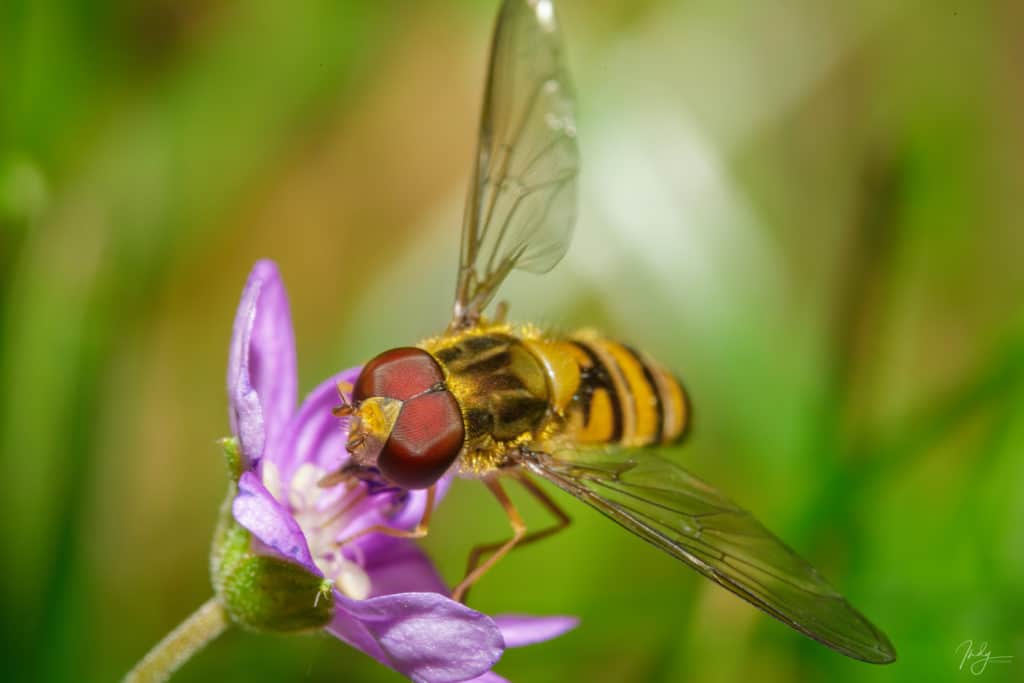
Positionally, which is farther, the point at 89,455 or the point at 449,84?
the point at 449,84

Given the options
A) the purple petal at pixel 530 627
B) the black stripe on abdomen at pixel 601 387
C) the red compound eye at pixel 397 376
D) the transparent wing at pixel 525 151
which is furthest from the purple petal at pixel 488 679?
the transparent wing at pixel 525 151

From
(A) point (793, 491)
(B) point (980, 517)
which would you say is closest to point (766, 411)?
(A) point (793, 491)

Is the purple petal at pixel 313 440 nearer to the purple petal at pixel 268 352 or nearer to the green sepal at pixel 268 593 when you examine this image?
the purple petal at pixel 268 352

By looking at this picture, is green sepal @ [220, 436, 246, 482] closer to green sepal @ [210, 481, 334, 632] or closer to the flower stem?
green sepal @ [210, 481, 334, 632]

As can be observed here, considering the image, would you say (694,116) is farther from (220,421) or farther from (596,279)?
(220,421)

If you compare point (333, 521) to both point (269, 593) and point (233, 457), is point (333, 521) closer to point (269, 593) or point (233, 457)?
point (269, 593)

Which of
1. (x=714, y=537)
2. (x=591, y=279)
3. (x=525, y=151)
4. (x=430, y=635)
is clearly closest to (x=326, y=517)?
(x=430, y=635)

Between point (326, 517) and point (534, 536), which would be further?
point (534, 536)
